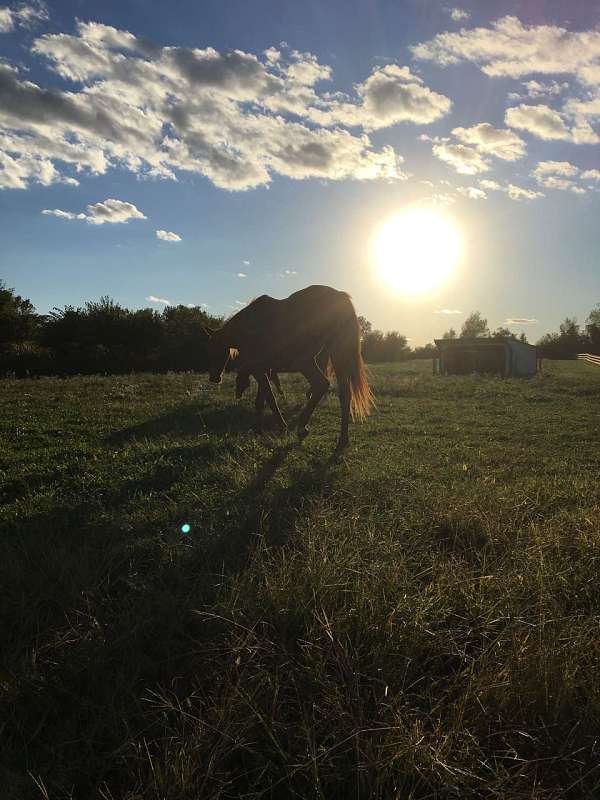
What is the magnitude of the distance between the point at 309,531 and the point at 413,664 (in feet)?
4.65

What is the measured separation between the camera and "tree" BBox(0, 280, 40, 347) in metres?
34.2

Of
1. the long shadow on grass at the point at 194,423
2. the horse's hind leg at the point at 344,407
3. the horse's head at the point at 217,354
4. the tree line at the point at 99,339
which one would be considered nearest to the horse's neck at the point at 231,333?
the horse's head at the point at 217,354

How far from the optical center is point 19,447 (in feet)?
24.1

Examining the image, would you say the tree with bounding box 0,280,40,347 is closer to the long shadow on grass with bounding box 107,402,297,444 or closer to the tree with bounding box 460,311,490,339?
the long shadow on grass with bounding box 107,402,297,444

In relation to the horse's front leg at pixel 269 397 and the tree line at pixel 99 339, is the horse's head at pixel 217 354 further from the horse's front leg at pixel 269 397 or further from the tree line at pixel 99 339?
the tree line at pixel 99 339

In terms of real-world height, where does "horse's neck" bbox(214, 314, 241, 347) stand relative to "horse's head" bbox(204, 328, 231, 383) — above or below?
above

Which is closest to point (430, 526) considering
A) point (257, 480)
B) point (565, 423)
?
point (257, 480)

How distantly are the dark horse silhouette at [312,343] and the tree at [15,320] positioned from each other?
32113 mm

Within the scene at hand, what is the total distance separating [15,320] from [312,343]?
34.3m

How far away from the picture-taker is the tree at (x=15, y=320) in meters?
34.2

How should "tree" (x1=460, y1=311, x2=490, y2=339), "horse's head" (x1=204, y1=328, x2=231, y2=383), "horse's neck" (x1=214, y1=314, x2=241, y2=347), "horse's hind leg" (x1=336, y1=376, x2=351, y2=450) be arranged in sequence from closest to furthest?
"horse's hind leg" (x1=336, y1=376, x2=351, y2=450) → "horse's neck" (x1=214, y1=314, x2=241, y2=347) → "horse's head" (x1=204, y1=328, x2=231, y2=383) → "tree" (x1=460, y1=311, x2=490, y2=339)

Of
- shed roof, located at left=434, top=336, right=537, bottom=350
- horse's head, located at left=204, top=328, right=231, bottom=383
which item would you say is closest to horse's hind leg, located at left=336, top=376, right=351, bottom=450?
horse's head, located at left=204, top=328, right=231, bottom=383

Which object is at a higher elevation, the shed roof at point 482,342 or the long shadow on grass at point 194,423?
the shed roof at point 482,342

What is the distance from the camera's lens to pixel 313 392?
7824 mm
